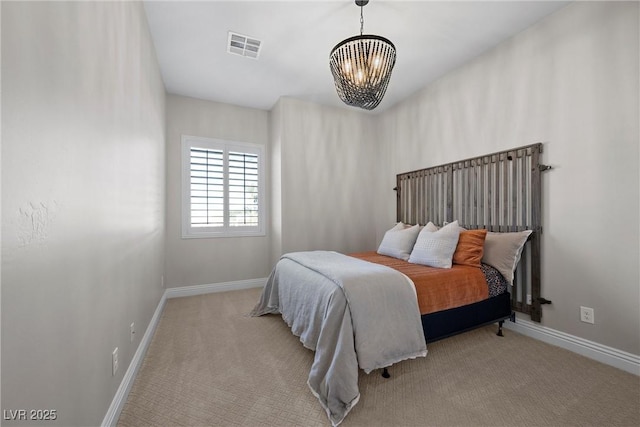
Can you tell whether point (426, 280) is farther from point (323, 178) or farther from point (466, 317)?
point (323, 178)

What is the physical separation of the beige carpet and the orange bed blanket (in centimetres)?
44

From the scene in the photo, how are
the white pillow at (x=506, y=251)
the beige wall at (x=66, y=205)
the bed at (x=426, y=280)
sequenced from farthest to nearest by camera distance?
the white pillow at (x=506, y=251) < the bed at (x=426, y=280) < the beige wall at (x=66, y=205)

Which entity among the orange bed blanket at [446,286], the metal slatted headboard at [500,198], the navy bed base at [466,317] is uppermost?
the metal slatted headboard at [500,198]

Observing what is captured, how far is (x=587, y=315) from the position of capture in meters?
2.16

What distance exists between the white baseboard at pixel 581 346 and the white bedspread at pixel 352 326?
139 centimetres

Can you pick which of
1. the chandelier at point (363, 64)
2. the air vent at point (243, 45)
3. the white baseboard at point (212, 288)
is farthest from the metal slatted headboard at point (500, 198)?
the white baseboard at point (212, 288)

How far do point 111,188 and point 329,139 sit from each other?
11.0 ft

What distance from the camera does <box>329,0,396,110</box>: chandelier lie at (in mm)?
1945

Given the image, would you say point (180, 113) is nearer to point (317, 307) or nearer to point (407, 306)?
point (317, 307)

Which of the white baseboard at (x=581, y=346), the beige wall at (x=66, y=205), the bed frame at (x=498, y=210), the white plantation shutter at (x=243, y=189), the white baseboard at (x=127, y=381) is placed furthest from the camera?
the white plantation shutter at (x=243, y=189)

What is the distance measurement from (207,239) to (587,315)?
14.2ft

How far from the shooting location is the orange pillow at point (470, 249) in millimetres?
2504

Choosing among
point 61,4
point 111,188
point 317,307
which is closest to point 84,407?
point 111,188

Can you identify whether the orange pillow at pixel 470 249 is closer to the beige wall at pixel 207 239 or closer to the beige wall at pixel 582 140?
the beige wall at pixel 582 140
